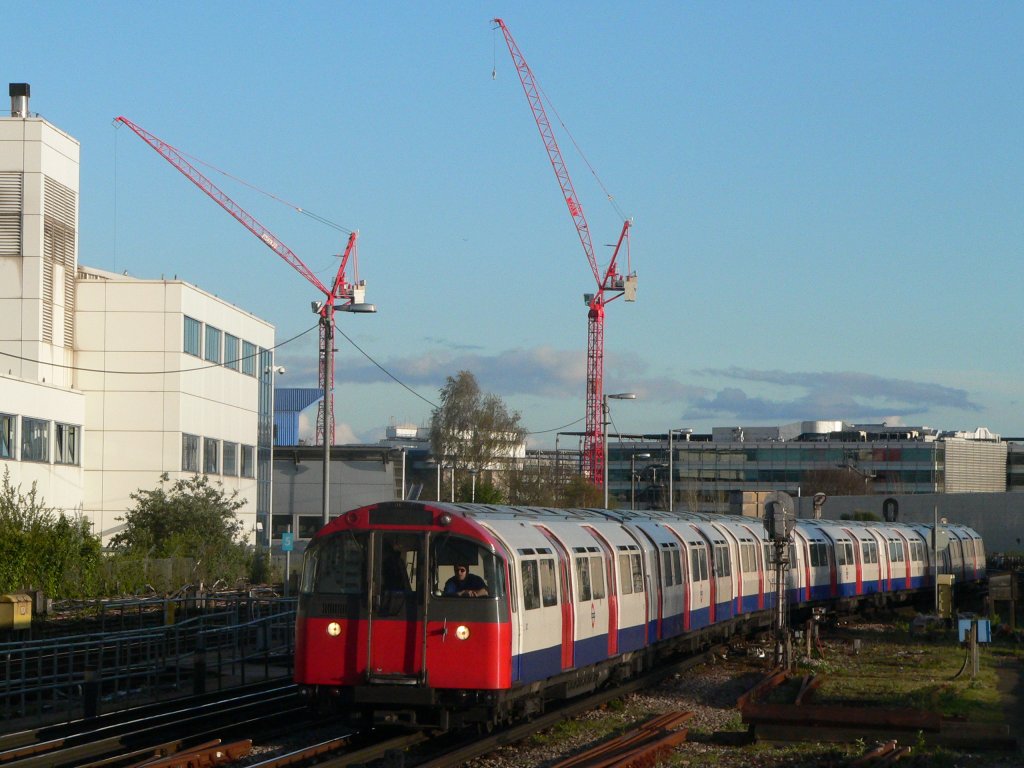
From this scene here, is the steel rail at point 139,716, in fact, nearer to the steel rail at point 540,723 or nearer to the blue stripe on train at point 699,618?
the steel rail at point 540,723

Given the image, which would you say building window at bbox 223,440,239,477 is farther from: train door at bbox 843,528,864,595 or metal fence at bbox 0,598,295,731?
train door at bbox 843,528,864,595

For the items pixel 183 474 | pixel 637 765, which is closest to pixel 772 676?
pixel 637 765

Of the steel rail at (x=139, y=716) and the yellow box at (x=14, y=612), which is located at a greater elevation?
the yellow box at (x=14, y=612)

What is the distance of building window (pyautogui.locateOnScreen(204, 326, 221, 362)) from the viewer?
56.6m

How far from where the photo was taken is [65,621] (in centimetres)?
3203

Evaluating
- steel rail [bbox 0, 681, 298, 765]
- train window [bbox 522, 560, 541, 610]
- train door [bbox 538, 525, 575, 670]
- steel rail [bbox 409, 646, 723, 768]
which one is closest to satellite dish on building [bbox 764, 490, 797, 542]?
steel rail [bbox 409, 646, 723, 768]

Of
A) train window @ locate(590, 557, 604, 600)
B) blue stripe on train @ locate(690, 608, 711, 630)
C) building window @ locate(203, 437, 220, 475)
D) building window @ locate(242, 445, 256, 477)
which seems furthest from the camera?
building window @ locate(242, 445, 256, 477)

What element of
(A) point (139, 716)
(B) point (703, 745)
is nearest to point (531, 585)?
(B) point (703, 745)

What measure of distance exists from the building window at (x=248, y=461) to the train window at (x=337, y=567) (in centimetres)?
4617

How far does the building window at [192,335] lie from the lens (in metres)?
54.1

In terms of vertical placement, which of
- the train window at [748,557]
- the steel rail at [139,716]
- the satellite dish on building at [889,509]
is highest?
the satellite dish on building at [889,509]

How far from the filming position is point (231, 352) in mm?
59688

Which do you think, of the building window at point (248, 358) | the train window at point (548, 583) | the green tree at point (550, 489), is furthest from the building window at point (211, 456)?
the train window at point (548, 583)

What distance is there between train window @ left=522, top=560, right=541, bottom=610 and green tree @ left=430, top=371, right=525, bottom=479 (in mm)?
78772
